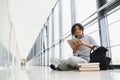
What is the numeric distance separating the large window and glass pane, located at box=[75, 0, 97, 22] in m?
0.60

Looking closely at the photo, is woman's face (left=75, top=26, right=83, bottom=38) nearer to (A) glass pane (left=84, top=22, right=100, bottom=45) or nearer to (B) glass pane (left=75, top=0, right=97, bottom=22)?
(A) glass pane (left=84, top=22, right=100, bottom=45)

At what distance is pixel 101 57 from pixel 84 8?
208 centimetres

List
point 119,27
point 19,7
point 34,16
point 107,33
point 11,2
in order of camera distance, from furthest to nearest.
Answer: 1. point 34,16
2. point 19,7
3. point 11,2
4. point 107,33
5. point 119,27

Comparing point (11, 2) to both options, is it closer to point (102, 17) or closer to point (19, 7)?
point (19, 7)

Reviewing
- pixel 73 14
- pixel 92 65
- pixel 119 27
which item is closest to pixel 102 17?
pixel 119 27

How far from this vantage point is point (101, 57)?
2.47 meters

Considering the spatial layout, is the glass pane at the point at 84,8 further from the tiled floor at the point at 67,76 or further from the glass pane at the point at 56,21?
the glass pane at the point at 56,21

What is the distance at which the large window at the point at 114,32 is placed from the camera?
281cm

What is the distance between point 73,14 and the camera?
5090 millimetres

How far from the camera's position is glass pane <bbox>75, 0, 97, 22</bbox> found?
3682 millimetres

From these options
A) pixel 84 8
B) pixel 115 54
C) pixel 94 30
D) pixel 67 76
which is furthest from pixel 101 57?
pixel 84 8

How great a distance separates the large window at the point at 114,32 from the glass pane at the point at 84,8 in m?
0.60

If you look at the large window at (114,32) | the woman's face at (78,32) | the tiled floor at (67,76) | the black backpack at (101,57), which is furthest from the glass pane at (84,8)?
the tiled floor at (67,76)

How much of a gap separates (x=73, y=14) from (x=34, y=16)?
3121mm
